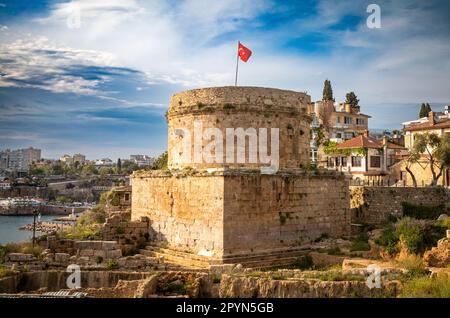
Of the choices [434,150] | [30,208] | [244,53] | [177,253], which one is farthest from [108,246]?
[30,208]

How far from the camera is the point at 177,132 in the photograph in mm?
17984

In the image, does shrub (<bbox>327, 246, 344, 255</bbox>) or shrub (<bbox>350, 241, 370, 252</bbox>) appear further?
shrub (<bbox>350, 241, 370, 252</bbox>)

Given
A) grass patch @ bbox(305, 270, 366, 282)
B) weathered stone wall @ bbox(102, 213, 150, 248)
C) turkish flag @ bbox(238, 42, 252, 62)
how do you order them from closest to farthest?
grass patch @ bbox(305, 270, 366, 282) < turkish flag @ bbox(238, 42, 252, 62) < weathered stone wall @ bbox(102, 213, 150, 248)

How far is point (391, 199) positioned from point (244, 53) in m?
11.4

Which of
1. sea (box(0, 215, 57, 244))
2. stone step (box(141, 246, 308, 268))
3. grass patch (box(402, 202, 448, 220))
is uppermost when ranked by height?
grass patch (box(402, 202, 448, 220))

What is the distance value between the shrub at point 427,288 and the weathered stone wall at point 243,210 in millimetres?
7022

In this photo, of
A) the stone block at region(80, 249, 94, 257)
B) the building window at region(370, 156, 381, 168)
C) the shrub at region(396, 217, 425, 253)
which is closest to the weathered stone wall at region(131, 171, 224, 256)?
the stone block at region(80, 249, 94, 257)

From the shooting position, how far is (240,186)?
599 inches

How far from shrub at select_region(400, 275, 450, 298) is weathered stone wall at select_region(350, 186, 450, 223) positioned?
14290 mm

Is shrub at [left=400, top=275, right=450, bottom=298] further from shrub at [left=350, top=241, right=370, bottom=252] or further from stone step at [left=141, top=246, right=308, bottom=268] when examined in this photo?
shrub at [left=350, top=241, right=370, bottom=252]

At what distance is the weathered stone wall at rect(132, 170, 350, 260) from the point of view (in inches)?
589

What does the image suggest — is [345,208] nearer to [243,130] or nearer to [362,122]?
[243,130]

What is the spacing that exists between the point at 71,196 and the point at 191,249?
4129 inches
